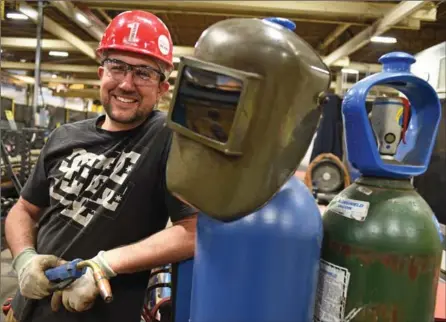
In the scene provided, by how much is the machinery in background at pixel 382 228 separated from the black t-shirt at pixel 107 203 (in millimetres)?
562

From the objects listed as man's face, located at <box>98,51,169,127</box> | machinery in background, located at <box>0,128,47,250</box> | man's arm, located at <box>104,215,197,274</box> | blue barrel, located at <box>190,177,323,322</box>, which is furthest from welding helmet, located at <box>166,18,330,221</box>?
machinery in background, located at <box>0,128,47,250</box>

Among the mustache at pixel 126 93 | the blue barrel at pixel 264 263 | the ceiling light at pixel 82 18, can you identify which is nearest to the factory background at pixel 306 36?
the ceiling light at pixel 82 18

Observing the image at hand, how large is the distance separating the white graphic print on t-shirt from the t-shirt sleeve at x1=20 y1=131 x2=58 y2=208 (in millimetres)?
102

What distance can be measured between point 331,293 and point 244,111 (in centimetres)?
36

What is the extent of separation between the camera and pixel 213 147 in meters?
0.63

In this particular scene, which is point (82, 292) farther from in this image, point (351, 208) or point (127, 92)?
point (351, 208)

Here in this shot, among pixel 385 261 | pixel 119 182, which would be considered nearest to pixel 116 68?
pixel 119 182

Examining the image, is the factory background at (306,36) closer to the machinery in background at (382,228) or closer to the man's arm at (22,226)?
the machinery in background at (382,228)

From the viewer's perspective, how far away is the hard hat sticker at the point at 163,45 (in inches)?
52.5

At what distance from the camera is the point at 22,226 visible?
4.89ft

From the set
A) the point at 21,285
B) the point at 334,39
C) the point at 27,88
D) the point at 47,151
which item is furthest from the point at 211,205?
the point at 27,88

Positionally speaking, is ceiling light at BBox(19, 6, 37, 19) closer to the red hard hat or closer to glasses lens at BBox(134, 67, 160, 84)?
the red hard hat

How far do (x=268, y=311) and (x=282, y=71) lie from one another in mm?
362

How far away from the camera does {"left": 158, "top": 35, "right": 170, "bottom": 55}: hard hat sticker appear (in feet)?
4.38
